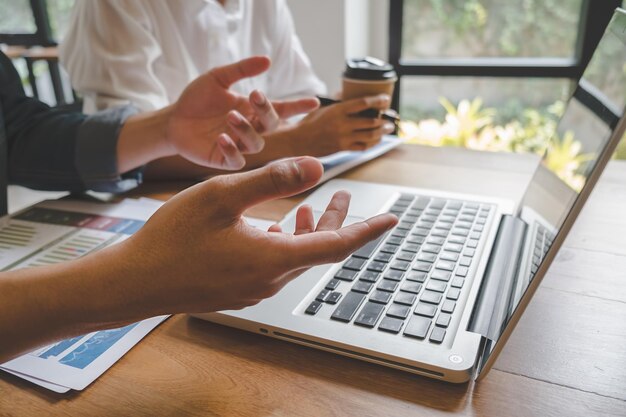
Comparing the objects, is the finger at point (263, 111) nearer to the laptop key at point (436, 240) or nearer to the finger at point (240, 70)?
the finger at point (240, 70)

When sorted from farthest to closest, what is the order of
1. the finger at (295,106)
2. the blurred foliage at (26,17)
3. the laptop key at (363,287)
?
the blurred foliage at (26,17), the finger at (295,106), the laptop key at (363,287)

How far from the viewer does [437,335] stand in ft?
1.27

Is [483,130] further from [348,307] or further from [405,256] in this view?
[348,307]

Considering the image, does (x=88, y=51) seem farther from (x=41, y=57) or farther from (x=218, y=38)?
(x=41, y=57)

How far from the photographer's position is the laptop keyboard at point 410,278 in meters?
0.41

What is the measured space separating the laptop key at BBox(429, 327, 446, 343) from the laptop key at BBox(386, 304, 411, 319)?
0.03 meters

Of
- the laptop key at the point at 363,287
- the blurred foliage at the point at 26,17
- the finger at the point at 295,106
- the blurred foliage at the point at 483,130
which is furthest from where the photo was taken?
the blurred foliage at the point at 26,17

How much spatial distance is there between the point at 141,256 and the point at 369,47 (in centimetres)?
203

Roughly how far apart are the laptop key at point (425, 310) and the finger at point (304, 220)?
0.12 m

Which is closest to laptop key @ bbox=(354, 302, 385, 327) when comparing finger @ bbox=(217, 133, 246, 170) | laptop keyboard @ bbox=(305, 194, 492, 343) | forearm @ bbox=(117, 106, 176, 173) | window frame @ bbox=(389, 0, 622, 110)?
laptop keyboard @ bbox=(305, 194, 492, 343)

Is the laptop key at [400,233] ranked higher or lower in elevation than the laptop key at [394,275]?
lower

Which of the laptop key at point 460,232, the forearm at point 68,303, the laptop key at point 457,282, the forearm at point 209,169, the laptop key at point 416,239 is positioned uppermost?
the forearm at point 68,303

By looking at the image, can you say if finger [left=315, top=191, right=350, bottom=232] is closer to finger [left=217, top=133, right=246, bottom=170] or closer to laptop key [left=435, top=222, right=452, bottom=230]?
laptop key [left=435, top=222, right=452, bottom=230]

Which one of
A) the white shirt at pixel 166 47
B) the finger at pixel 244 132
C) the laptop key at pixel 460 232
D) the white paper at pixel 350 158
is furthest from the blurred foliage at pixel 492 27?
the laptop key at pixel 460 232
